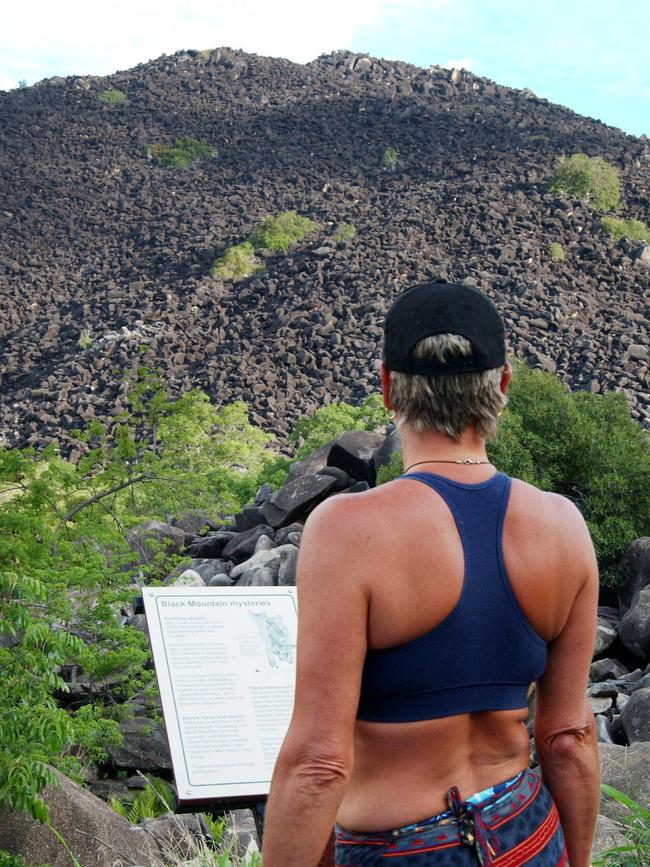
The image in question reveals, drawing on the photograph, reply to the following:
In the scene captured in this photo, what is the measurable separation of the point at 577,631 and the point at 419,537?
0.49 metres

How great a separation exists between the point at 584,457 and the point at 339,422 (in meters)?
8.62

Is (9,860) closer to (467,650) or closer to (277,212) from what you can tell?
(467,650)

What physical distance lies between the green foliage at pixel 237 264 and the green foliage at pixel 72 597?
829 inches

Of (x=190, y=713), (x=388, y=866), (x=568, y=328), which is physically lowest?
(x=568, y=328)

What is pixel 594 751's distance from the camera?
7.62 feet

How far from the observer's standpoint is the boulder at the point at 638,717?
7562 millimetres

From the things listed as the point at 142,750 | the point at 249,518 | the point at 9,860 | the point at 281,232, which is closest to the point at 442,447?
the point at 9,860

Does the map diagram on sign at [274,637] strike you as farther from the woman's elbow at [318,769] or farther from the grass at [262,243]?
the grass at [262,243]

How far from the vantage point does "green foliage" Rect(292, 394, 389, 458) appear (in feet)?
65.5

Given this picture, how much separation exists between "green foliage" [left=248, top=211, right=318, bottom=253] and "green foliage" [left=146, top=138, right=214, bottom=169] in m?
11.6

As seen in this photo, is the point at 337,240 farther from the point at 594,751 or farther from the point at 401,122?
the point at 594,751

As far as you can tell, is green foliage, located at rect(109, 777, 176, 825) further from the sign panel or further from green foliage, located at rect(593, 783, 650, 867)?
green foliage, located at rect(593, 783, 650, 867)

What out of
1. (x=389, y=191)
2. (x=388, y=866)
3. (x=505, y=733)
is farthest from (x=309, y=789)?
(x=389, y=191)

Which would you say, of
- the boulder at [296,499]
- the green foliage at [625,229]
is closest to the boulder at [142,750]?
the boulder at [296,499]
